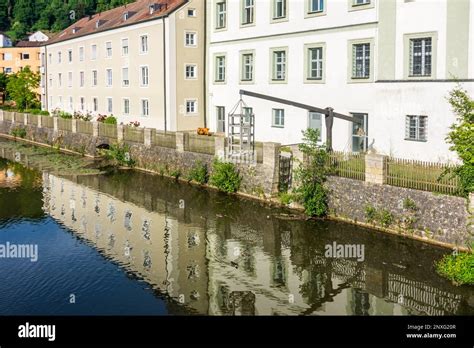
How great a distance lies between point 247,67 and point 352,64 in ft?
29.0

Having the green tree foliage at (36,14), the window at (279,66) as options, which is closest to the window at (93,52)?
the window at (279,66)

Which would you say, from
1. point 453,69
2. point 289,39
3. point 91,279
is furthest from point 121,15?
point 91,279

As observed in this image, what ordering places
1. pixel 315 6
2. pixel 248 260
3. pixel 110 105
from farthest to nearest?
pixel 110 105
pixel 315 6
pixel 248 260

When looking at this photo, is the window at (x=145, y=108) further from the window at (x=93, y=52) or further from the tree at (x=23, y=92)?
the tree at (x=23, y=92)

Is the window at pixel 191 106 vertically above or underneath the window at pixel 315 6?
underneath

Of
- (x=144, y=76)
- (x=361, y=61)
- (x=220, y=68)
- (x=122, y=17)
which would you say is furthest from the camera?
(x=122, y=17)

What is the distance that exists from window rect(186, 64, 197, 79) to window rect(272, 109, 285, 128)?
338 inches

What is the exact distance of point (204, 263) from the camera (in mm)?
18781

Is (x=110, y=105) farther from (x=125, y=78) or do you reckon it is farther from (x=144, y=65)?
(x=144, y=65)

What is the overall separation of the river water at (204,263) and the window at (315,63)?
838 centimetres

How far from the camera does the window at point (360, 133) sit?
95.7ft

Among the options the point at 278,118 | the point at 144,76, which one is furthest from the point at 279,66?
the point at 144,76

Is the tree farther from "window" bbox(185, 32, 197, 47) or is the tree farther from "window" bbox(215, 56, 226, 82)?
"window" bbox(215, 56, 226, 82)

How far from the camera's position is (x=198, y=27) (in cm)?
4084
